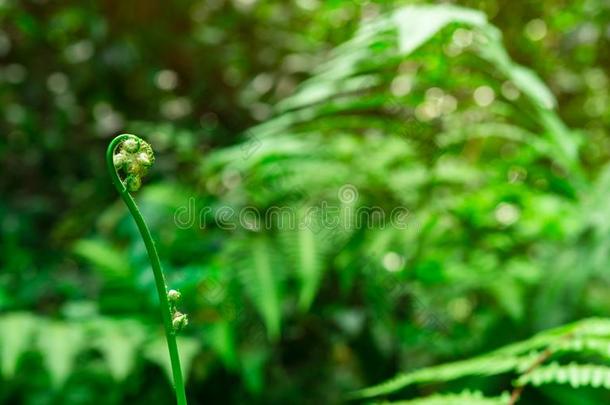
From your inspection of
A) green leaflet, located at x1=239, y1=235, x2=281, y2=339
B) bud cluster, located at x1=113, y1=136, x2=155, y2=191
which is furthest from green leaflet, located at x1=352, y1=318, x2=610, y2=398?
bud cluster, located at x1=113, y1=136, x2=155, y2=191

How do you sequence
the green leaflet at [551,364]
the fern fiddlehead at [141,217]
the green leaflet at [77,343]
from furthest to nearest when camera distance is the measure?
the green leaflet at [77,343] → the green leaflet at [551,364] → the fern fiddlehead at [141,217]

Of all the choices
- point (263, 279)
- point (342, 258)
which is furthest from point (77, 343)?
point (342, 258)

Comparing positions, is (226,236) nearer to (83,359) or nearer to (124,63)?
(83,359)

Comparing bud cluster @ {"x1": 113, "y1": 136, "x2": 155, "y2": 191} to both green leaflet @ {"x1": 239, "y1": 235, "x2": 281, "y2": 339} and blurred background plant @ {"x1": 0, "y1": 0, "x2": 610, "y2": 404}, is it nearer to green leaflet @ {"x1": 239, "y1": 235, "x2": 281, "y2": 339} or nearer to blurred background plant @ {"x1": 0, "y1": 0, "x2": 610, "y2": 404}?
blurred background plant @ {"x1": 0, "y1": 0, "x2": 610, "y2": 404}

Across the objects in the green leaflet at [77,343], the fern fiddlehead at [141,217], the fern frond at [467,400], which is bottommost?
the fern frond at [467,400]

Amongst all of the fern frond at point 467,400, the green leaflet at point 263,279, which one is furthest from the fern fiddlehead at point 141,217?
the green leaflet at point 263,279

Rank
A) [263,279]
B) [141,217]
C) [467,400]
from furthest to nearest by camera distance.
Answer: [263,279] → [467,400] → [141,217]

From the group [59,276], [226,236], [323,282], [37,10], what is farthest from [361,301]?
[37,10]

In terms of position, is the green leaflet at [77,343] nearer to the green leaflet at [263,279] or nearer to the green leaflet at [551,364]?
the green leaflet at [263,279]

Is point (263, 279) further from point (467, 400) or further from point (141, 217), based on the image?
point (141, 217)

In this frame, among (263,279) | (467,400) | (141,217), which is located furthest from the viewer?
(263,279)
